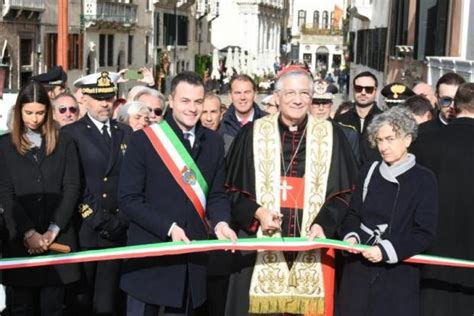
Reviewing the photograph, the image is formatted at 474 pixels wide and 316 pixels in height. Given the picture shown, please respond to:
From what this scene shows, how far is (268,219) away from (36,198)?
5.56ft

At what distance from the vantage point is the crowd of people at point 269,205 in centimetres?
543

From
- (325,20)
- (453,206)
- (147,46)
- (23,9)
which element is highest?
(325,20)

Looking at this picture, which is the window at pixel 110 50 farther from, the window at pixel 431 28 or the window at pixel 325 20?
the window at pixel 325 20

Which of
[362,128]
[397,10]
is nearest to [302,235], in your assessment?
[362,128]

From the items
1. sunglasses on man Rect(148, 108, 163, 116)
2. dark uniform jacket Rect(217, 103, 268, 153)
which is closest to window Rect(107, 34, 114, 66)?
dark uniform jacket Rect(217, 103, 268, 153)

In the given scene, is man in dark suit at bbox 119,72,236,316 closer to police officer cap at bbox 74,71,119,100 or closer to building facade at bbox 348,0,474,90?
police officer cap at bbox 74,71,119,100

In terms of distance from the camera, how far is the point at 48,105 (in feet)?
19.3

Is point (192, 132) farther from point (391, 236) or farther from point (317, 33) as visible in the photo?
point (317, 33)

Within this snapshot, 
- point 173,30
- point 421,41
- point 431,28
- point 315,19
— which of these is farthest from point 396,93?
point 315,19

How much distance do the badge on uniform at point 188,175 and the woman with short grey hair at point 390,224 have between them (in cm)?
109

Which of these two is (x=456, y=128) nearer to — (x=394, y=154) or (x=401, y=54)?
(x=394, y=154)

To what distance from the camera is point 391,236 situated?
5.35m

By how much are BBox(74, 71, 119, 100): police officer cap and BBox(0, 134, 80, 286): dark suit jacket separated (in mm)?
1021

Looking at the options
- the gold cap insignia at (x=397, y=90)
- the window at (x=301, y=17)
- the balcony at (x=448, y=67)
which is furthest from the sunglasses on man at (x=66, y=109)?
the window at (x=301, y=17)
